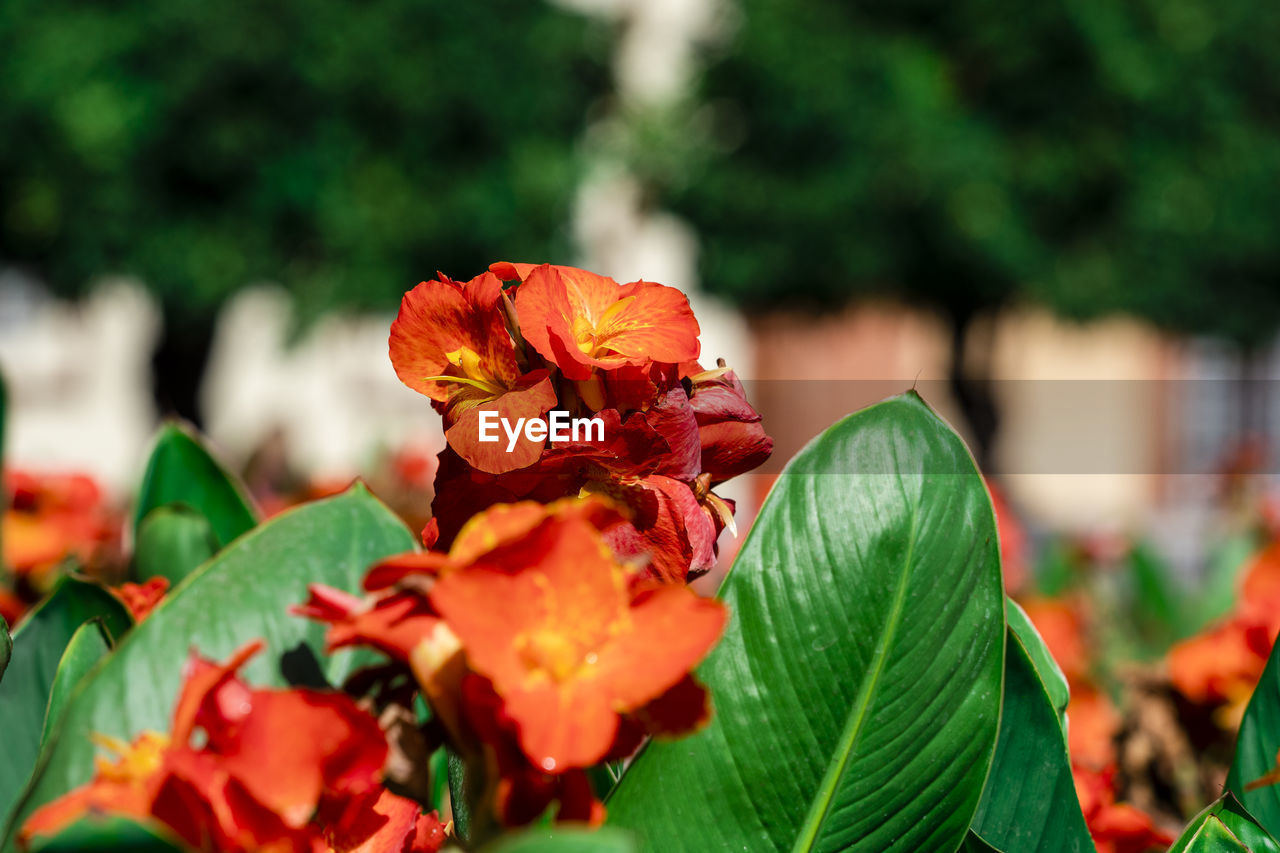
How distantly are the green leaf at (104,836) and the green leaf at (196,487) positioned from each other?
748mm

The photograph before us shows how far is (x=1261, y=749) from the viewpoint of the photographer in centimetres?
73

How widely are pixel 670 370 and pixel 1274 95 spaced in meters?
9.18

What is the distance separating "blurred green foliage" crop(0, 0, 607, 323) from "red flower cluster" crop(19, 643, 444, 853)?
20.8ft

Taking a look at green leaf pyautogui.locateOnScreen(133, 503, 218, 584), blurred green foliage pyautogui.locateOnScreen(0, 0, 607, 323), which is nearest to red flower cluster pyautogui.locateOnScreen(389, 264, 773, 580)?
green leaf pyautogui.locateOnScreen(133, 503, 218, 584)

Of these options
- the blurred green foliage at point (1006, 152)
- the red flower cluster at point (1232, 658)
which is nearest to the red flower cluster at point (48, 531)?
the red flower cluster at point (1232, 658)

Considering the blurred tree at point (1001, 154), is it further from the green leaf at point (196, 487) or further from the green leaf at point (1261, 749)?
the green leaf at point (1261, 749)

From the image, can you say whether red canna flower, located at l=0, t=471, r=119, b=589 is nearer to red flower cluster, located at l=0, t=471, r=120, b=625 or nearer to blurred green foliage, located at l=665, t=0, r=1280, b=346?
red flower cluster, located at l=0, t=471, r=120, b=625

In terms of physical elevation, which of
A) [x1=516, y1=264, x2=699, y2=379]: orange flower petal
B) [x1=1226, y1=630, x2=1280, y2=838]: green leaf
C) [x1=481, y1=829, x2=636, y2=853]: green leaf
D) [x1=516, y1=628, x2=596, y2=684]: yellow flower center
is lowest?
[x1=1226, y1=630, x2=1280, y2=838]: green leaf

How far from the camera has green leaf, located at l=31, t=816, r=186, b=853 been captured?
1.19ft

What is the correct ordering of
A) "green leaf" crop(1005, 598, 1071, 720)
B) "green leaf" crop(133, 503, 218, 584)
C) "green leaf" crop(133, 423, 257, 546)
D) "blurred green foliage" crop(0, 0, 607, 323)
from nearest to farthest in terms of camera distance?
"green leaf" crop(1005, 598, 1071, 720), "green leaf" crop(133, 503, 218, 584), "green leaf" crop(133, 423, 257, 546), "blurred green foliage" crop(0, 0, 607, 323)

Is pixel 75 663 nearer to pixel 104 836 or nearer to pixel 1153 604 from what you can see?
pixel 104 836

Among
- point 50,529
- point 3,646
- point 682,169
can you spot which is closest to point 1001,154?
point 682,169

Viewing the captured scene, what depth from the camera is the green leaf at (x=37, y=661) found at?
639mm

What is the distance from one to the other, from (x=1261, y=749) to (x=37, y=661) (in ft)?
2.40
